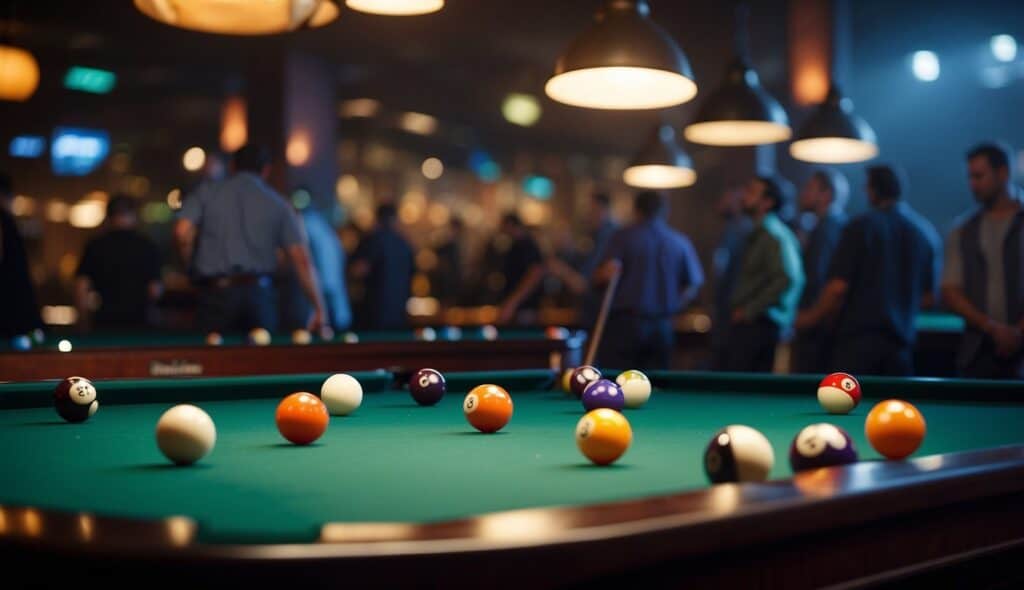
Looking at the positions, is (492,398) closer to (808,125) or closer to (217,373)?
(217,373)

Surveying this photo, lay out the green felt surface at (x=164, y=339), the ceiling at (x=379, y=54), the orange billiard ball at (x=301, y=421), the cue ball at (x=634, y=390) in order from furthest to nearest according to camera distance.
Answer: the ceiling at (x=379, y=54)
the green felt surface at (x=164, y=339)
the cue ball at (x=634, y=390)
the orange billiard ball at (x=301, y=421)

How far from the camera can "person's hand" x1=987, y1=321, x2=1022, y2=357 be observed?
4.95m

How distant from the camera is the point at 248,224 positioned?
580 centimetres

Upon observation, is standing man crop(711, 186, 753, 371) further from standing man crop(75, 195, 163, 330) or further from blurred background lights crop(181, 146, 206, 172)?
blurred background lights crop(181, 146, 206, 172)

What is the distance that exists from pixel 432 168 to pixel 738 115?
43.1 feet

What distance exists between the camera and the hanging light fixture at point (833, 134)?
6191mm

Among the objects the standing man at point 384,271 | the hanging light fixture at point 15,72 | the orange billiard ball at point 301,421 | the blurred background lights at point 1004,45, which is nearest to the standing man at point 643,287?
the standing man at point 384,271

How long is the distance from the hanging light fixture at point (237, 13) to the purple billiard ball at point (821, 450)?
2608 mm

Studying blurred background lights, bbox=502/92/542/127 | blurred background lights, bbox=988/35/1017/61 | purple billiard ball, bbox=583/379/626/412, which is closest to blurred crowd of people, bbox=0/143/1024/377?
purple billiard ball, bbox=583/379/626/412

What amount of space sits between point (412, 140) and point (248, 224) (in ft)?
38.9

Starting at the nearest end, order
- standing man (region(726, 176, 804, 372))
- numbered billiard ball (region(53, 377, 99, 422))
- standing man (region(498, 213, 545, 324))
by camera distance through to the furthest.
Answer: numbered billiard ball (region(53, 377, 99, 422))
standing man (region(726, 176, 804, 372))
standing man (region(498, 213, 545, 324))

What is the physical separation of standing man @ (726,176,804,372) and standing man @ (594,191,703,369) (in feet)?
1.99

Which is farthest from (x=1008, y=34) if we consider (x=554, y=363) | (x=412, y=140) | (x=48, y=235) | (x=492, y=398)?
(x=48, y=235)

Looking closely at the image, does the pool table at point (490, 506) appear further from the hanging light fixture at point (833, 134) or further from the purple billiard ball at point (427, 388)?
the hanging light fixture at point (833, 134)
